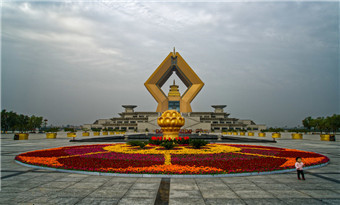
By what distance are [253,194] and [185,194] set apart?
1405 millimetres

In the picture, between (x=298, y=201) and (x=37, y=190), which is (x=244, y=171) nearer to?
(x=298, y=201)

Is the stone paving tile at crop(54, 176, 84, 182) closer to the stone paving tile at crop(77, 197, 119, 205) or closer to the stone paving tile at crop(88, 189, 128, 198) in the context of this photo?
the stone paving tile at crop(88, 189, 128, 198)

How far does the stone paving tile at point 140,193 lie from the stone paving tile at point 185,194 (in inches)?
15.0

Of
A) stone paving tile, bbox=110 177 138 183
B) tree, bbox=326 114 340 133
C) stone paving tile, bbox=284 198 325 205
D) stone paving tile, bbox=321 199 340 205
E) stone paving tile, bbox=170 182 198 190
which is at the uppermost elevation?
tree, bbox=326 114 340 133

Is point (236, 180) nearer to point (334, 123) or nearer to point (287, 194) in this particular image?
point (287, 194)

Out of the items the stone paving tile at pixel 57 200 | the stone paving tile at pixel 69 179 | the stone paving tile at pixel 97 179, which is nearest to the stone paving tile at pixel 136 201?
the stone paving tile at pixel 57 200

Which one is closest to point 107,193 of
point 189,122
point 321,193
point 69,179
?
point 69,179

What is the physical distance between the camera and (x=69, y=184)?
5090mm

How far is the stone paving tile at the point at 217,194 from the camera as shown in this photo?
13.9 feet

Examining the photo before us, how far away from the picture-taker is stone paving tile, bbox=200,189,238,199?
4246mm

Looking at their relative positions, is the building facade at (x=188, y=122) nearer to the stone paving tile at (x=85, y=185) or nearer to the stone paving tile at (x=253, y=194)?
the stone paving tile at (x=85, y=185)

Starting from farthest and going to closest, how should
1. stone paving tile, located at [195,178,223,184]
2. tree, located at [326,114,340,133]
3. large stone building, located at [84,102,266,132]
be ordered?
1. large stone building, located at [84,102,266,132]
2. tree, located at [326,114,340,133]
3. stone paving tile, located at [195,178,223,184]

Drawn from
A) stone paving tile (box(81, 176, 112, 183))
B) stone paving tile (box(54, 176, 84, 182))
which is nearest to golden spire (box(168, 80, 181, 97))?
stone paving tile (box(81, 176, 112, 183))

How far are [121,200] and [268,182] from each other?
11.9ft
